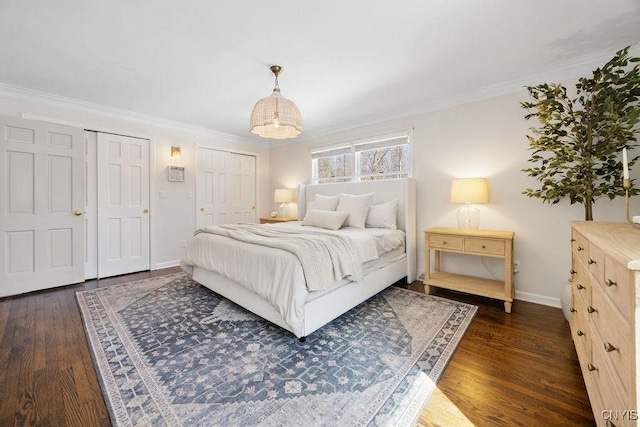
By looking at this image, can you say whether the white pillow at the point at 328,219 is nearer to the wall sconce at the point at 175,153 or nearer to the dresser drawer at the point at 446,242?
the dresser drawer at the point at 446,242

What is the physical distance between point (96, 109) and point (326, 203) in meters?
3.41

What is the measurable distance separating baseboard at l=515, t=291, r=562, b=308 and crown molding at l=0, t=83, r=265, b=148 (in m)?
5.07

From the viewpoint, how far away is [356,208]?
11.8 ft

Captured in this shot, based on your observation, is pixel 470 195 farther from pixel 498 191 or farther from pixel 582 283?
Result: pixel 582 283

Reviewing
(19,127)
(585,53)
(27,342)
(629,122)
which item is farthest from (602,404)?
(19,127)

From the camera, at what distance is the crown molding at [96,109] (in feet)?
10.2

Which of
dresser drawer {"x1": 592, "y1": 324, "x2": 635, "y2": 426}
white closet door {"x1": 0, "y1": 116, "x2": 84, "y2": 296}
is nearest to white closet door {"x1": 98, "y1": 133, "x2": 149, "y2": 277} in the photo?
white closet door {"x1": 0, "y1": 116, "x2": 84, "y2": 296}

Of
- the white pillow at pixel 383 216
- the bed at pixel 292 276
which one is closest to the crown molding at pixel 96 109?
the bed at pixel 292 276

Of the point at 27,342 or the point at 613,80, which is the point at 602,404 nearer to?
the point at 613,80

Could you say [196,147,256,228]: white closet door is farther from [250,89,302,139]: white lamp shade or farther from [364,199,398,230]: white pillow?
[364,199,398,230]: white pillow

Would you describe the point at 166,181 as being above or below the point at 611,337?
above

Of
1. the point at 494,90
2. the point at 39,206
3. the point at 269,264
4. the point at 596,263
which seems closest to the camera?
the point at 596,263

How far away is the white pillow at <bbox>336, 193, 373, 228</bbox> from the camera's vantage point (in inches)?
139

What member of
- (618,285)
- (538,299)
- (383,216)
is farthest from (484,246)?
(618,285)
